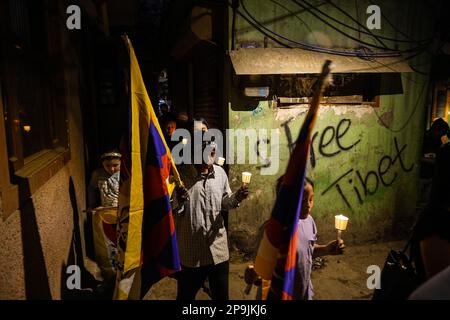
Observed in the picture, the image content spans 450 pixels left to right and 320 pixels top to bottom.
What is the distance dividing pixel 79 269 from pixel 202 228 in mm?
2520

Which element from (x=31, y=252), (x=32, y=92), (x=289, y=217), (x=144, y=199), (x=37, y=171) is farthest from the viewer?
(x=32, y=92)

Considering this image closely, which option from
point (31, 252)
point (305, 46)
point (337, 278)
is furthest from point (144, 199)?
point (305, 46)

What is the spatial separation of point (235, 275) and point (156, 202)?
10.1ft

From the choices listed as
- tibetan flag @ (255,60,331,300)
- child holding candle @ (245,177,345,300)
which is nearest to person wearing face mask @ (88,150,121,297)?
child holding candle @ (245,177,345,300)

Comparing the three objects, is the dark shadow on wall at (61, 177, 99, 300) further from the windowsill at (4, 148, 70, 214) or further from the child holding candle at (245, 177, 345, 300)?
the child holding candle at (245, 177, 345, 300)

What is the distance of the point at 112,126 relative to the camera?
11.2 m

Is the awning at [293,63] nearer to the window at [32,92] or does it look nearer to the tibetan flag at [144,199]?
the tibetan flag at [144,199]

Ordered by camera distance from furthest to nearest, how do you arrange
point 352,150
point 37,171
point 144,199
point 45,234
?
point 352,150 → point 45,234 → point 37,171 → point 144,199

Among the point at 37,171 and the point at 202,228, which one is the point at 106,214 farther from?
the point at 202,228

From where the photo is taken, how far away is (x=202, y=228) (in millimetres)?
3402

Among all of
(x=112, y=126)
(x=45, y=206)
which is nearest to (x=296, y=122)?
(x=45, y=206)

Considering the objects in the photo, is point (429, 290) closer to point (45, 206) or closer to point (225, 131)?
point (45, 206)

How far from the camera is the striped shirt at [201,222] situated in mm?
3377

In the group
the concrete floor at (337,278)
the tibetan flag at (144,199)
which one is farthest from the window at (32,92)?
the concrete floor at (337,278)
